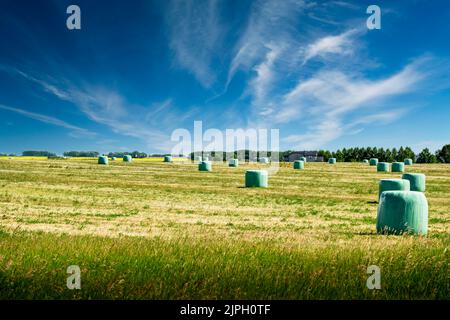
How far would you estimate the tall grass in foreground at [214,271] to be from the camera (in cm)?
672

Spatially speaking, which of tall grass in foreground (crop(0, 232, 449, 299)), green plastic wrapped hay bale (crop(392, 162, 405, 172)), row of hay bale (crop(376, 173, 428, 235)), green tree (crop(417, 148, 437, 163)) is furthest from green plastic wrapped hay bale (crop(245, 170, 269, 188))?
green tree (crop(417, 148, 437, 163))

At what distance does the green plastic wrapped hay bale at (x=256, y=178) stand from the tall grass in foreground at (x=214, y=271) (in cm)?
2406

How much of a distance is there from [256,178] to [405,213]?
2077 cm

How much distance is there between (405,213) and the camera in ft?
43.9

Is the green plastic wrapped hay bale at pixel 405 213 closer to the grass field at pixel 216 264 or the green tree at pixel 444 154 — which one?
the grass field at pixel 216 264

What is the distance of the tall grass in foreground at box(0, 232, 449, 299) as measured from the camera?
672 cm

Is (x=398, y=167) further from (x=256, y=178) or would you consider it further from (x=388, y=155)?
(x=388, y=155)

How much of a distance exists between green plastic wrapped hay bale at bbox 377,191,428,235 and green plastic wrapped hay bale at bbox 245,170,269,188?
20450 mm

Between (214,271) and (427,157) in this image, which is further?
(427,157)

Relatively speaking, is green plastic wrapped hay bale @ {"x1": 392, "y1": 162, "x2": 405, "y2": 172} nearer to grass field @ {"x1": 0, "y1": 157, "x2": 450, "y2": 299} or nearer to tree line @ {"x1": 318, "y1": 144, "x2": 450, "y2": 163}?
grass field @ {"x1": 0, "y1": 157, "x2": 450, "y2": 299}

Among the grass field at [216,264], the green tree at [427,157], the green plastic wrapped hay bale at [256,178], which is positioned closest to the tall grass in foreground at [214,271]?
the grass field at [216,264]

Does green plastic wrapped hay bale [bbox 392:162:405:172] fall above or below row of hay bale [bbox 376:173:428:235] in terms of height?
above

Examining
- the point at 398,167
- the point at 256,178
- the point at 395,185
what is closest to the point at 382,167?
the point at 398,167
